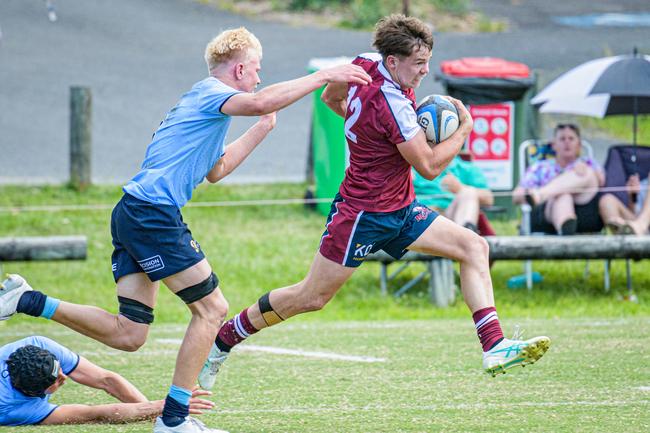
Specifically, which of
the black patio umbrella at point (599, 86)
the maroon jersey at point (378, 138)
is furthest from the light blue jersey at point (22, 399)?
the black patio umbrella at point (599, 86)

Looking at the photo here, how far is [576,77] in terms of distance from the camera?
11648 mm

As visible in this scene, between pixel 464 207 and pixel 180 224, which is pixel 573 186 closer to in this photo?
pixel 464 207

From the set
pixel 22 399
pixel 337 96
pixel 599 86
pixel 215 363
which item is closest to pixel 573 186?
pixel 599 86

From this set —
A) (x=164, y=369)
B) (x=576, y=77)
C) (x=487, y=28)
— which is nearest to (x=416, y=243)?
(x=164, y=369)

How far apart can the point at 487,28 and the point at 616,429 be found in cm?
1938

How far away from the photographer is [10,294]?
592 centimetres

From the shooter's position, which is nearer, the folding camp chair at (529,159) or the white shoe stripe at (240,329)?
the white shoe stripe at (240,329)

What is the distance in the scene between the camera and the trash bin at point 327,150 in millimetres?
13312

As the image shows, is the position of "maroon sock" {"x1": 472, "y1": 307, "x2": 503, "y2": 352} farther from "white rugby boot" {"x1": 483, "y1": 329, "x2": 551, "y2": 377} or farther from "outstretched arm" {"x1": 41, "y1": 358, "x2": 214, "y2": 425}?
"outstretched arm" {"x1": 41, "y1": 358, "x2": 214, "y2": 425}

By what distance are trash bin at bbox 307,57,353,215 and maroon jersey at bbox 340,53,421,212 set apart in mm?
6893

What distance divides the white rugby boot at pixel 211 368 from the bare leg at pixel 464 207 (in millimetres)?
4616

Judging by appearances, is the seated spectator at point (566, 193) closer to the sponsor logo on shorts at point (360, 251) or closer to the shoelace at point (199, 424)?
the sponsor logo on shorts at point (360, 251)

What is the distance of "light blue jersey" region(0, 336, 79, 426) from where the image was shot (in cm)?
572

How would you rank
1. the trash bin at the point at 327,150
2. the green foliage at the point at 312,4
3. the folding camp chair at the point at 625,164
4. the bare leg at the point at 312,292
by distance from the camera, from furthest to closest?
the green foliage at the point at 312,4 < the trash bin at the point at 327,150 < the folding camp chair at the point at 625,164 < the bare leg at the point at 312,292
